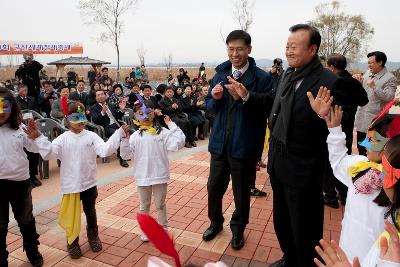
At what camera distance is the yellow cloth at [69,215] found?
3335 millimetres

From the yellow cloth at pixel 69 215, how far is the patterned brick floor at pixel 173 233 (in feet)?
0.88

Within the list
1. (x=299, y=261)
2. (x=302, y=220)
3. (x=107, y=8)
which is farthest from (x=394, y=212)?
(x=107, y=8)

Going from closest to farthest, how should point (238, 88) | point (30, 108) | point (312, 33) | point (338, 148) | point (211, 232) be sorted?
point (338, 148), point (312, 33), point (238, 88), point (211, 232), point (30, 108)

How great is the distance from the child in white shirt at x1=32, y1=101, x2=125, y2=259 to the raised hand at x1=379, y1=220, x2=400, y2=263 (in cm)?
257

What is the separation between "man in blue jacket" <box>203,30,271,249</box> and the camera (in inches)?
128

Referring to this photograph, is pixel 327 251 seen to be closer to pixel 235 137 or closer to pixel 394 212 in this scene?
pixel 394 212

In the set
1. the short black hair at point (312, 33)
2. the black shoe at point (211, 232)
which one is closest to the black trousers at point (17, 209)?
the black shoe at point (211, 232)

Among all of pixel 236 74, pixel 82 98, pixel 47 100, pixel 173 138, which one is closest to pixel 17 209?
pixel 173 138

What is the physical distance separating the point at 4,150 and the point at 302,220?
2718mm

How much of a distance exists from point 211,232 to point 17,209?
1.99 m

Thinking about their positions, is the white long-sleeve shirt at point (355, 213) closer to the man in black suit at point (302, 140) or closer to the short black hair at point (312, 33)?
the man in black suit at point (302, 140)

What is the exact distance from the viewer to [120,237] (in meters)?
3.75

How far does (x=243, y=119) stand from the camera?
129 inches

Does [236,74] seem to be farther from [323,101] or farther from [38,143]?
[38,143]
